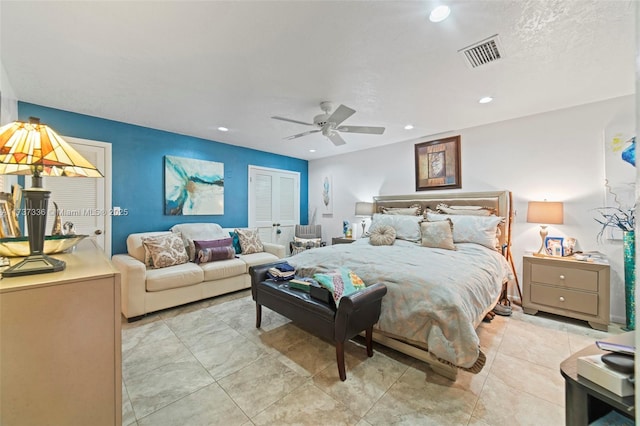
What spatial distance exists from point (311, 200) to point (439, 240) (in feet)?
11.6

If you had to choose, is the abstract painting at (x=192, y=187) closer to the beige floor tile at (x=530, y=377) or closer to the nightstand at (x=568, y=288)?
the beige floor tile at (x=530, y=377)

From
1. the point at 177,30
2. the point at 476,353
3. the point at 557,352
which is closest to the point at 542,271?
the point at 557,352

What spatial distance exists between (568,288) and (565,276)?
133 millimetres

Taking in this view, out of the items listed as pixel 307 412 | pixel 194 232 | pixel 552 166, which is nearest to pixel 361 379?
pixel 307 412

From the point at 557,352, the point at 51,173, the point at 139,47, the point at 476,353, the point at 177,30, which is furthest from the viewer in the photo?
the point at 557,352

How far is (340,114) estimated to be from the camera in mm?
2523

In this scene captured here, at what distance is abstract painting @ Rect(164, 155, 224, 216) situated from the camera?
12.7ft

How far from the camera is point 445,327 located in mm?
1675

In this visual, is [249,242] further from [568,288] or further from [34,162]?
[568,288]

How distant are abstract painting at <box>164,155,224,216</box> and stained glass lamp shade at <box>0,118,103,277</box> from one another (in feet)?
9.98

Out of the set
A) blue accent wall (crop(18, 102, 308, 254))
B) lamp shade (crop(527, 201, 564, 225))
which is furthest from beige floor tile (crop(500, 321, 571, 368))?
blue accent wall (crop(18, 102, 308, 254))

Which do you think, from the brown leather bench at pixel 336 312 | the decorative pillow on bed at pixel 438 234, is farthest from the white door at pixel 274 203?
the decorative pillow on bed at pixel 438 234

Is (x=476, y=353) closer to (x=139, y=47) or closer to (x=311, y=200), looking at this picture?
(x=139, y=47)

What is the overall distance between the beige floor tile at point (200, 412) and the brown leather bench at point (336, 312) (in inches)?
27.6
